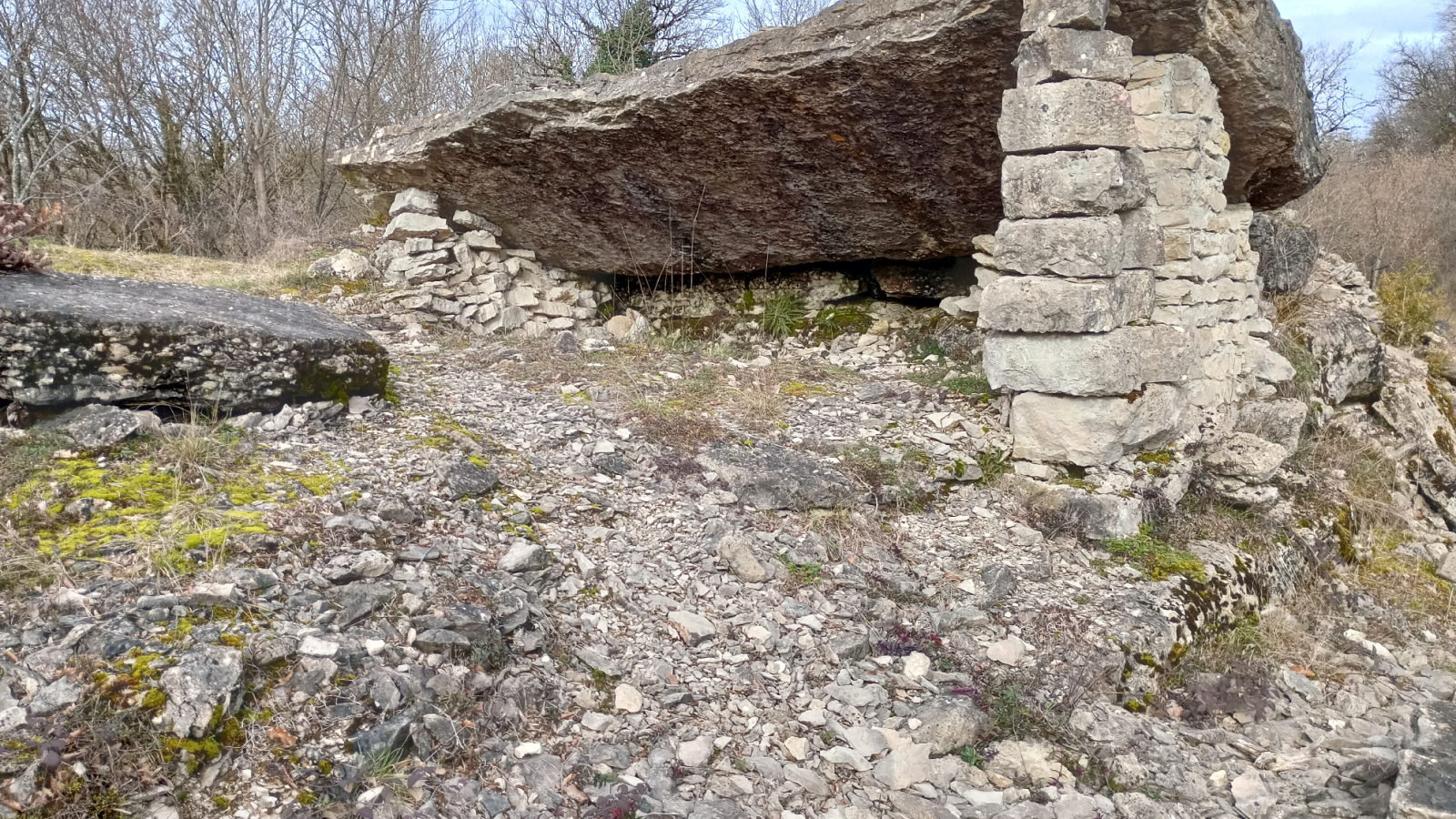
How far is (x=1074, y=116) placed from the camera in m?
3.97

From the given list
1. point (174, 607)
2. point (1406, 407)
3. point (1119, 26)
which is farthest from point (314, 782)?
point (1406, 407)

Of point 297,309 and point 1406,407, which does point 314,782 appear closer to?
point 297,309

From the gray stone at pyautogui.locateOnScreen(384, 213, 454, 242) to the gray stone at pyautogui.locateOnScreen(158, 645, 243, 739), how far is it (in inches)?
203

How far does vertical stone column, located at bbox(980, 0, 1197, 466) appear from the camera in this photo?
399 cm

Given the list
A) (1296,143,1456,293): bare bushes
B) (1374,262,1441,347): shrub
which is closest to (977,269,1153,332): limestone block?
(1374,262,1441,347): shrub

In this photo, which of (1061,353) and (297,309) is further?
(297,309)

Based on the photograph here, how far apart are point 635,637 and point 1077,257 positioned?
2705mm

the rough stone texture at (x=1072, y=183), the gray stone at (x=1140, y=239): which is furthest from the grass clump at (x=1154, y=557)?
the rough stone texture at (x=1072, y=183)

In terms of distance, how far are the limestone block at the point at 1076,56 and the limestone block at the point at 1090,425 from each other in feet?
5.10

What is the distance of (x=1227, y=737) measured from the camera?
308 cm

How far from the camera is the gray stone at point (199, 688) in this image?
2.14 metres

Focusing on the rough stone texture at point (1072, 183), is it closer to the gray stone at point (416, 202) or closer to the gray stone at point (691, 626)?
the gray stone at point (691, 626)

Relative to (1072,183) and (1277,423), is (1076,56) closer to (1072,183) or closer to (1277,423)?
(1072,183)

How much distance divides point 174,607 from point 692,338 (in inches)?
202
